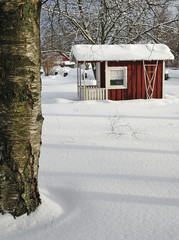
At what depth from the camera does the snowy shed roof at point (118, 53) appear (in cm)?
1339

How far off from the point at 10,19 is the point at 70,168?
2.43 meters

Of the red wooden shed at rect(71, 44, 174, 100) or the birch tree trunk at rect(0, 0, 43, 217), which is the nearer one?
the birch tree trunk at rect(0, 0, 43, 217)

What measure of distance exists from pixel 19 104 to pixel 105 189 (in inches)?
63.1

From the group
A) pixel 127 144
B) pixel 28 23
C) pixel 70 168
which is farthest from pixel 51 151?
pixel 28 23

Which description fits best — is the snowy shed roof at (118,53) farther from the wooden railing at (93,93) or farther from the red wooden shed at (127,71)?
the wooden railing at (93,93)

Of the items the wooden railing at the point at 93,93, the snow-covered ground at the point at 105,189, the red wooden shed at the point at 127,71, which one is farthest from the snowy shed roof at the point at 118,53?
the snow-covered ground at the point at 105,189

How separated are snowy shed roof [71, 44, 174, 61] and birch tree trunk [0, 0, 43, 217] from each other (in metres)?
10.7

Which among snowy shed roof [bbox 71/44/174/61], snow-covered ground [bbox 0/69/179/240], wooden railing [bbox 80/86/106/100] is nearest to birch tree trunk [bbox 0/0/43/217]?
snow-covered ground [bbox 0/69/179/240]

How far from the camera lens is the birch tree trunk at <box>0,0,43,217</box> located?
2.45m

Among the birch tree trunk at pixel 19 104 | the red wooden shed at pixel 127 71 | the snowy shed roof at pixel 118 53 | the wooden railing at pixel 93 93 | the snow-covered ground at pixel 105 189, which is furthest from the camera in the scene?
the wooden railing at pixel 93 93

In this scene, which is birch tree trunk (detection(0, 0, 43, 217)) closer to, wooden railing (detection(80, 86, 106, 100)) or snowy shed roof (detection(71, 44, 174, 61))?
snowy shed roof (detection(71, 44, 174, 61))

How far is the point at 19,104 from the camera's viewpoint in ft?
8.45

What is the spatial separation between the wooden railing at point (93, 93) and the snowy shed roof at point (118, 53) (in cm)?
167

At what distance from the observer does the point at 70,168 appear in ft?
13.3
